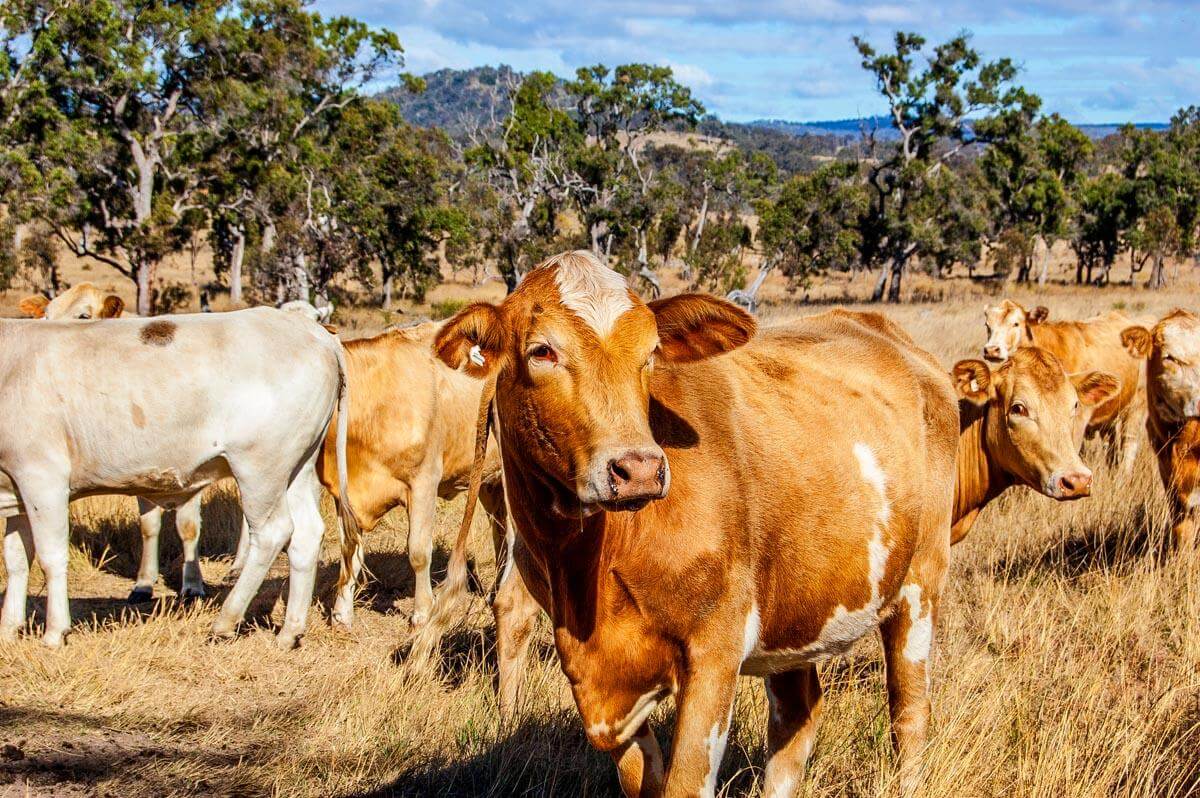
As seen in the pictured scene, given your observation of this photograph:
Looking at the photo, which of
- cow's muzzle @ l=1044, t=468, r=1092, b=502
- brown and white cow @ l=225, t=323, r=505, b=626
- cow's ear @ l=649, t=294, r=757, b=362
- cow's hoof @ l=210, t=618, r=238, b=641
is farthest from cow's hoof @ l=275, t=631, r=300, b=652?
cow's muzzle @ l=1044, t=468, r=1092, b=502

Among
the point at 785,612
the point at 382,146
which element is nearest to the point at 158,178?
the point at 382,146

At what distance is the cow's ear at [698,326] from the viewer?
133 inches

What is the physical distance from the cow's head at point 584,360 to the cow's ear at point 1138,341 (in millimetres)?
5958

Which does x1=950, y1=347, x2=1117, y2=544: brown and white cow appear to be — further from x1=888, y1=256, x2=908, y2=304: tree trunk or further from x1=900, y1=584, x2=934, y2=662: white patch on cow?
x1=888, y1=256, x2=908, y2=304: tree trunk

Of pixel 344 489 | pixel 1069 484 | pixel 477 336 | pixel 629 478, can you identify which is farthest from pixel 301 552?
pixel 1069 484

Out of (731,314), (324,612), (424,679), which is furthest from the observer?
(324,612)

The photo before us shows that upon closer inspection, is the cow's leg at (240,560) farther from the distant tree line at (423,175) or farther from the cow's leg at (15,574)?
the distant tree line at (423,175)

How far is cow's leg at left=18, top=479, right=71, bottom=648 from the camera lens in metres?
6.06

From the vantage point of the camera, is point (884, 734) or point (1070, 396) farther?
point (1070, 396)

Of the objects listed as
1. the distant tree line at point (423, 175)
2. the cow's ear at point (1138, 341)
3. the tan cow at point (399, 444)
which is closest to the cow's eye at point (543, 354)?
the tan cow at point (399, 444)

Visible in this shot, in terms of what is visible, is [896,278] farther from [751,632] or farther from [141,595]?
[751,632]

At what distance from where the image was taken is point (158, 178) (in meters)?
34.5

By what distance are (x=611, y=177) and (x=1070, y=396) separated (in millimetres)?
41748

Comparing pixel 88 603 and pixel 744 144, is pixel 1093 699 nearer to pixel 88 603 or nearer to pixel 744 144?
pixel 88 603
